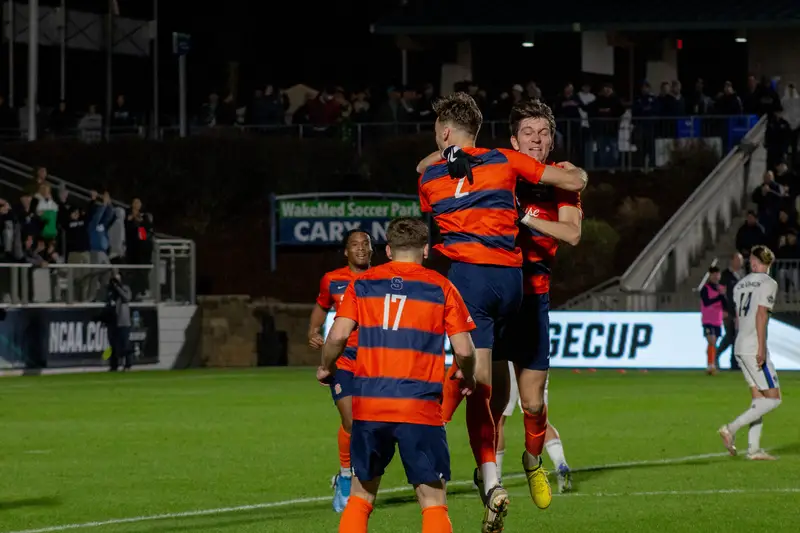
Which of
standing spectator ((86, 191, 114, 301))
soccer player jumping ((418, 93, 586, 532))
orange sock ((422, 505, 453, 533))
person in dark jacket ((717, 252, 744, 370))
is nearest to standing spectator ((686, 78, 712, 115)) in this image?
person in dark jacket ((717, 252, 744, 370))

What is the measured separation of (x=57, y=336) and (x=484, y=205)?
21671mm

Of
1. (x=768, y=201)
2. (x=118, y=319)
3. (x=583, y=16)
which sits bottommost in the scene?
(x=118, y=319)

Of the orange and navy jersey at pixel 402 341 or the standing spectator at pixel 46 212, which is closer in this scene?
the orange and navy jersey at pixel 402 341

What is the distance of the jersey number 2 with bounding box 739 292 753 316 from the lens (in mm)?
16969

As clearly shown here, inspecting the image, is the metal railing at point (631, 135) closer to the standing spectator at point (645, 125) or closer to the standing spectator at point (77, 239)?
the standing spectator at point (645, 125)

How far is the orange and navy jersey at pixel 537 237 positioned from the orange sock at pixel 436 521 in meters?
2.72

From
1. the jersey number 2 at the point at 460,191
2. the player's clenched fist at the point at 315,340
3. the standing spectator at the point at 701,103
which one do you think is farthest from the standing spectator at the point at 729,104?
the jersey number 2 at the point at 460,191

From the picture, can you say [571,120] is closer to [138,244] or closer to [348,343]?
[138,244]

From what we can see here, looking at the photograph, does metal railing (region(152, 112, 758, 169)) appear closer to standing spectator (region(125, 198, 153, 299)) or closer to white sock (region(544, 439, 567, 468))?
standing spectator (region(125, 198, 153, 299))

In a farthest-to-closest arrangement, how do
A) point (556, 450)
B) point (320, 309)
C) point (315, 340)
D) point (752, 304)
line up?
point (752, 304), point (320, 309), point (556, 450), point (315, 340)

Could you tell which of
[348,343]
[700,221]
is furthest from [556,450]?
[700,221]

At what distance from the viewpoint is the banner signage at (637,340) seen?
3225cm

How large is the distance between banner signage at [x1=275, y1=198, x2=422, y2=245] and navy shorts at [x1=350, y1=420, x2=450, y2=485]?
30161 millimetres

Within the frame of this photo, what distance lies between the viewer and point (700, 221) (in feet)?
121
